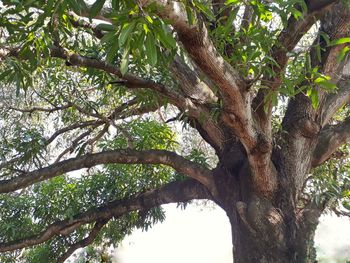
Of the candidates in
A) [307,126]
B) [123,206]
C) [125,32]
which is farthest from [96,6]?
[123,206]

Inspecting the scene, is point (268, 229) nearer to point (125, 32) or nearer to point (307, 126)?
point (307, 126)

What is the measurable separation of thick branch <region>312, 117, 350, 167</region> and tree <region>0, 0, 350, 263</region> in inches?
0.4

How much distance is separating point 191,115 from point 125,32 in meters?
2.01

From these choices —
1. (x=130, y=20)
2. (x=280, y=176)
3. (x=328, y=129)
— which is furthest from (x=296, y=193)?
(x=130, y=20)

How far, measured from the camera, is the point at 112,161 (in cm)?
382

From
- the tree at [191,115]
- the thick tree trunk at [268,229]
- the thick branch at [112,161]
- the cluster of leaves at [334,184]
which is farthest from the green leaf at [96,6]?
the cluster of leaves at [334,184]

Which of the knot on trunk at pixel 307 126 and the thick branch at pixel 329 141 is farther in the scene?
the thick branch at pixel 329 141

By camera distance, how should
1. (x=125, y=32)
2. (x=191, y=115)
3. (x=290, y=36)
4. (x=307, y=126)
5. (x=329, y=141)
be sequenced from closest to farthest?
(x=125, y=32)
(x=290, y=36)
(x=191, y=115)
(x=307, y=126)
(x=329, y=141)

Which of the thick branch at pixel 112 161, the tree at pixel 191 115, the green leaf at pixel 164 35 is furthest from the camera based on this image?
the thick branch at pixel 112 161

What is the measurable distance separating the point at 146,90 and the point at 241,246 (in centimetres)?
154

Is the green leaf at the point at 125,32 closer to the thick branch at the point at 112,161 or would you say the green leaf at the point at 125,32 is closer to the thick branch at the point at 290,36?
the thick branch at the point at 290,36

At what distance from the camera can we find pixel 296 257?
3.35 meters

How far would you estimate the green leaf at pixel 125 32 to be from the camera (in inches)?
53.9

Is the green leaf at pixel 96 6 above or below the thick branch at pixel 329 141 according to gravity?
below
